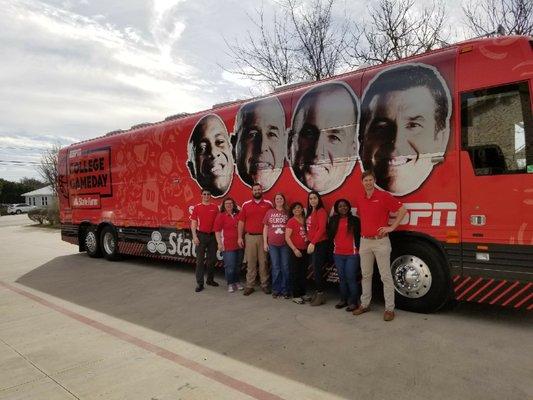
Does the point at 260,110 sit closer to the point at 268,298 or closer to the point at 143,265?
the point at 268,298

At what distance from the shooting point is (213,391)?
3912 millimetres

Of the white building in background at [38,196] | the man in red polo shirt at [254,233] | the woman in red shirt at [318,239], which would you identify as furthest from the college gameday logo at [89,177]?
the white building in background at [38,196]

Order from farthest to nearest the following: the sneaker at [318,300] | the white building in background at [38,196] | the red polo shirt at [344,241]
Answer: the white building in background at [38,196], the sneaker at [318,300], the red polo shirt at [344,241]

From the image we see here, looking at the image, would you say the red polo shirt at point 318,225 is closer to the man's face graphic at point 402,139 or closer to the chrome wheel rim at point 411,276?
the man's face graphic at point 402,139

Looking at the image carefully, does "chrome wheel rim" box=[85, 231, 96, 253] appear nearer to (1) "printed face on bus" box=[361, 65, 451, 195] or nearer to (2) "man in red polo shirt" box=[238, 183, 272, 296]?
(2) "man in red polo shirt" box=[238, 183, 272, 296]

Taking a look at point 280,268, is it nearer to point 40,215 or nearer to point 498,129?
point 498,129

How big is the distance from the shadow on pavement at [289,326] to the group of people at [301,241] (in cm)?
28

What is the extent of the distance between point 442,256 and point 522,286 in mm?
927

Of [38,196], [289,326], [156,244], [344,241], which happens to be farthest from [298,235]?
[38,196]

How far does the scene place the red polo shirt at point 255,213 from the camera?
7535 mm

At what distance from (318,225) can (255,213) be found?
1.40m

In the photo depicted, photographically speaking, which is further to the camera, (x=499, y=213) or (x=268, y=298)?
(x=268, y=298)

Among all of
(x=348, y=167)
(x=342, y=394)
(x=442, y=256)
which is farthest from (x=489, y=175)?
(x=342, y=394)

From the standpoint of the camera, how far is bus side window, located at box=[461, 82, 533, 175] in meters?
4.96
